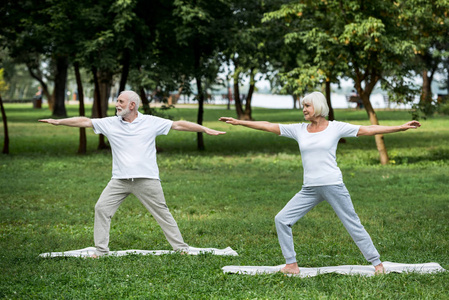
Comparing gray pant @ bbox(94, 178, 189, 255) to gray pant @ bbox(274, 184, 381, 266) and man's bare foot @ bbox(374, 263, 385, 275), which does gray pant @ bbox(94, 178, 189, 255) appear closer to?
gray pant @ bbox(274, 184, 381, 266)

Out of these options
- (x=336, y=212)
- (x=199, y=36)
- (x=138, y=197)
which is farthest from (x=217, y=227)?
(x=199, y=36)

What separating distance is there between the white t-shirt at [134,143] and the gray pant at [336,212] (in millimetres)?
1863

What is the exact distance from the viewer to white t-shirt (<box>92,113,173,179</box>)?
7965 millimetres

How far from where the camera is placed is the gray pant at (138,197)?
8023mm

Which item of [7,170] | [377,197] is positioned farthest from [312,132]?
[7,170]

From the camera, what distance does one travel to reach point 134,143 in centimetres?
796

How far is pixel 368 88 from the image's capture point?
69.5 ft

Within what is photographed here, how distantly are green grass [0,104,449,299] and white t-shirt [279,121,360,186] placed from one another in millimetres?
1066

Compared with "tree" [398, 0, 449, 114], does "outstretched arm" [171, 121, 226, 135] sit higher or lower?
lower

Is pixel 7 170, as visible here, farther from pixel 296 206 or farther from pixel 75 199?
pixel 296 206

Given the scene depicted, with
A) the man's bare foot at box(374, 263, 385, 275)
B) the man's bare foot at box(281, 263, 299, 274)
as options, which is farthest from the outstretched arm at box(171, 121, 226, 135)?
the man's bare foot at box(374, 263, 385, 275)

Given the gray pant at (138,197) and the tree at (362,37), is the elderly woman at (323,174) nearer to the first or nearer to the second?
the gray pant at (138,197)

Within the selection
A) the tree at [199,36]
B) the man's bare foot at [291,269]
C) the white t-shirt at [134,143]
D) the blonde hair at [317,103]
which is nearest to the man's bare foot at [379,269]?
the man's bare foot at [291,269]

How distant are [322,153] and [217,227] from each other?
158 inches
